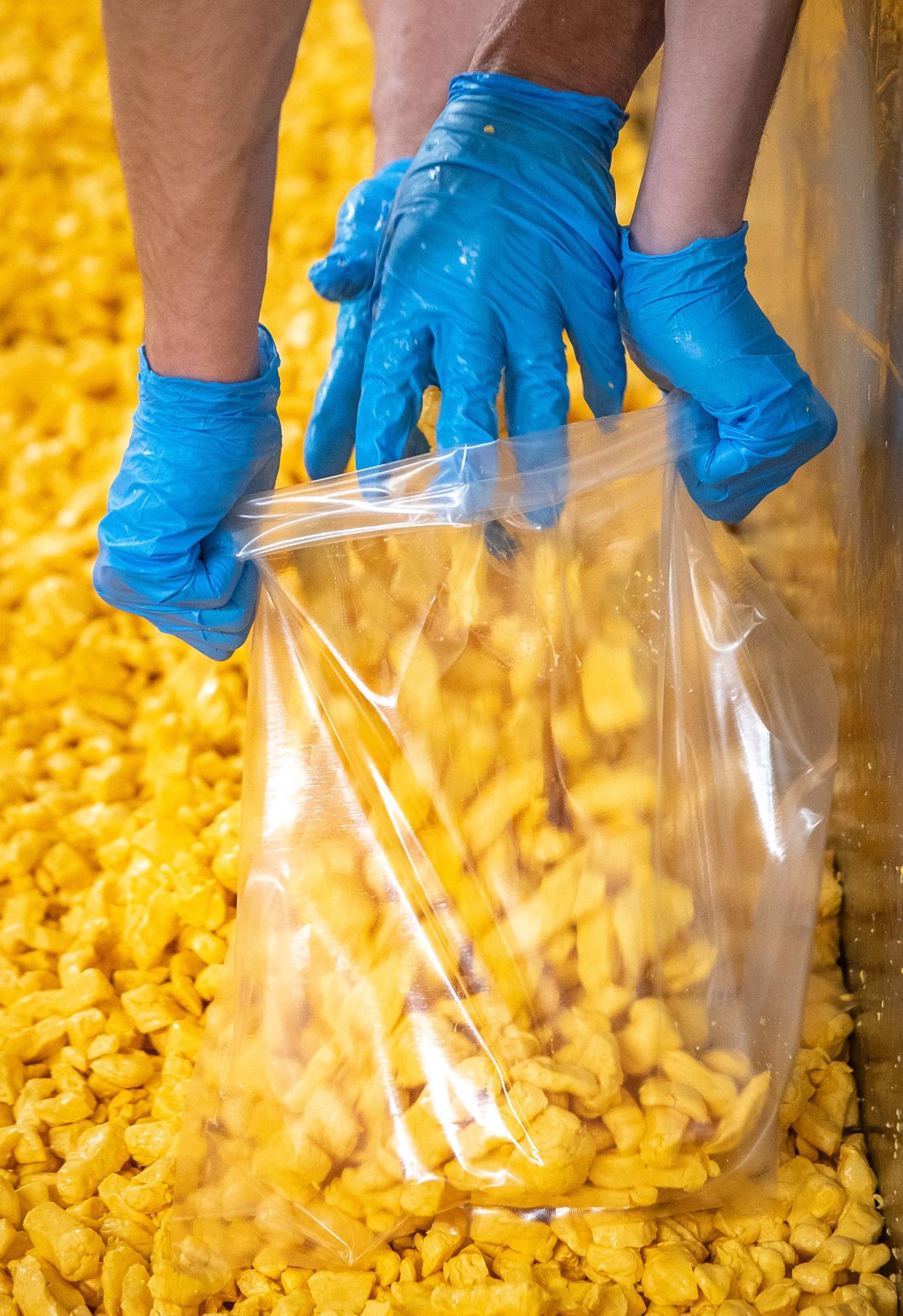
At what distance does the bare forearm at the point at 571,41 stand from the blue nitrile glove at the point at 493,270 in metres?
0.02

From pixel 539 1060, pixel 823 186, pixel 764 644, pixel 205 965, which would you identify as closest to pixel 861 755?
pixel 764 644

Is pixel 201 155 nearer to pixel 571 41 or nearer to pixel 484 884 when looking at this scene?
pixel 571 41

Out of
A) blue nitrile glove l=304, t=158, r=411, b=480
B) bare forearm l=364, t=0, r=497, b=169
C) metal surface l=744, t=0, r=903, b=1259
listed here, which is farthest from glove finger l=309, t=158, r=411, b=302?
metal surface l=744, t=0, r=903, b=1259

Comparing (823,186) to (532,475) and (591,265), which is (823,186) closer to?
(591,265)

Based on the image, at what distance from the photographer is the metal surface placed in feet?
2.81

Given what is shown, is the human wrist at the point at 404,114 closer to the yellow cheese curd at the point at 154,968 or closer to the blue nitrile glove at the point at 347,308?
the blue nitrile glove at the point at 347,308

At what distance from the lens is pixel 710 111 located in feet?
2.60

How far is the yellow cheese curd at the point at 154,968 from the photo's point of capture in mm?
795

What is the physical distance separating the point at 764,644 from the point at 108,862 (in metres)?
0.68

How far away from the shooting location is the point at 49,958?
3.66ft

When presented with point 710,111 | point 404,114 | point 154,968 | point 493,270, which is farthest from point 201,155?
point 154,968

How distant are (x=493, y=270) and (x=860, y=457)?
1.09 feet

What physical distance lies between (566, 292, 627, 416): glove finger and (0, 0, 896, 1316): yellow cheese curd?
236 mm

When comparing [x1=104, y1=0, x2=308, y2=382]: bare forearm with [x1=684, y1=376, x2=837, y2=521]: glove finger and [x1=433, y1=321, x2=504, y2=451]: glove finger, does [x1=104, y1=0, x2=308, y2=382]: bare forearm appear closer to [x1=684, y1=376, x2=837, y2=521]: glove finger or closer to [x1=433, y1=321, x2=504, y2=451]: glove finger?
[x1=433, y1=321, x2=504, y2=451]: glove finger
